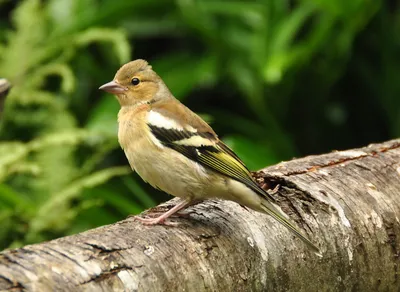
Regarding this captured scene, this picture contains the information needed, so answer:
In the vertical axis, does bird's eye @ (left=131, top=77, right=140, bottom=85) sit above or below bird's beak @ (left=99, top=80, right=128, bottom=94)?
above

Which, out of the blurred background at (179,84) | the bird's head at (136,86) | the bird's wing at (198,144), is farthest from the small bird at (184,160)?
the blurred background at (179,84)

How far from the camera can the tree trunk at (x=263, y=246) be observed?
2260 mm

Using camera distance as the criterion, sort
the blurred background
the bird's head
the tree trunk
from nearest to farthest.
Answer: the tree trunk, the bird's head, the blurred background

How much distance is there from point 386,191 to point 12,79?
10.1 feet

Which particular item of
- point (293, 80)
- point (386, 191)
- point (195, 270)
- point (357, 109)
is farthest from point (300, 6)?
point (195, 270)

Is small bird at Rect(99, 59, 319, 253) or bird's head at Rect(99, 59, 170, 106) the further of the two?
bird's head at Rect(99, 59, 170, 106)

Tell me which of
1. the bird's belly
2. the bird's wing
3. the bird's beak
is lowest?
the bird's belly

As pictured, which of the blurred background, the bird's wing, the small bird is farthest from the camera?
the blurred background

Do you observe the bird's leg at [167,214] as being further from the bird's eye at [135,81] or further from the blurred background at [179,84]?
the blurred background at [179,84]

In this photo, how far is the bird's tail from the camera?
282 cm

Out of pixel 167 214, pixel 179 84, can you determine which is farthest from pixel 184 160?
pixel 179 84

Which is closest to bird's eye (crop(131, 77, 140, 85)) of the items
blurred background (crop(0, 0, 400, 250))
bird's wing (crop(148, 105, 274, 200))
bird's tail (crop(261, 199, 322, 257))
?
bird's wing (crop(148, 105, 274, 200))

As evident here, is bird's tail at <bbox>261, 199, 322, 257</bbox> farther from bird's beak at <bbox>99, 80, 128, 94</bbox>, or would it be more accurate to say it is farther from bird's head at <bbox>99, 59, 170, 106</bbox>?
bird's beak at <bbox>99, 80, 128, 94</bbox>

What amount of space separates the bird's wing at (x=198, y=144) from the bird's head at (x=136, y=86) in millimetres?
276
